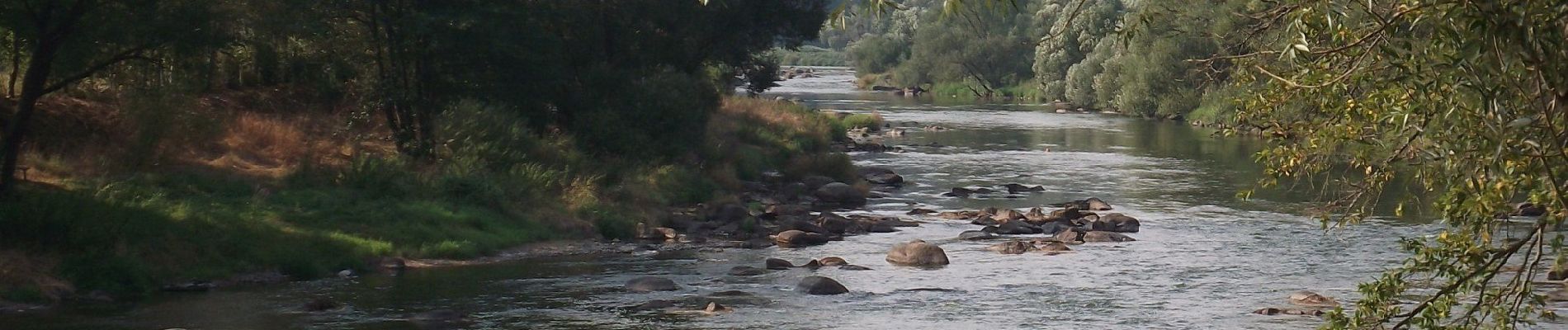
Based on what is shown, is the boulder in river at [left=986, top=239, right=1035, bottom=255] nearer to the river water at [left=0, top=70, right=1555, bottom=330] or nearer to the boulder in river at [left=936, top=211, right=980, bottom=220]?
the river water at [left=0, top=70, right=1555, bottom=330]

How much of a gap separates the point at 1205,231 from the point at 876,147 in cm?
2530

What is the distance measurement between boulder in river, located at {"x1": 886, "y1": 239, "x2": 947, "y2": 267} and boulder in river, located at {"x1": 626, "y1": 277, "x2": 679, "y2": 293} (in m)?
4.61

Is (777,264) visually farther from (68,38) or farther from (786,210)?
(68,38)

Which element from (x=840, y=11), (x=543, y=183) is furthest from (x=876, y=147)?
(x=840, y=11)

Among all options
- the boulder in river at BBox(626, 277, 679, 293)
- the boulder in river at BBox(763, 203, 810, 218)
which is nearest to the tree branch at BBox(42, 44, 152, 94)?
the boulder in river at BBox(626, 277, 679, 293)

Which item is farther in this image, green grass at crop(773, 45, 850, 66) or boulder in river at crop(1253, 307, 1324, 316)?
green grass at crop(773, 45, 850, 66)

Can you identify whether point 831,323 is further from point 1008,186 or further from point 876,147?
point 876,147

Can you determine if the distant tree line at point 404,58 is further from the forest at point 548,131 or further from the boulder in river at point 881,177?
the boulder in river at point 881,177

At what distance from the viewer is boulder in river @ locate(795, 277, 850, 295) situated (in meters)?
23.3

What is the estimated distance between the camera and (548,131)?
3812 centimetres

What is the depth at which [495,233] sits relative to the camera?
95.2ft

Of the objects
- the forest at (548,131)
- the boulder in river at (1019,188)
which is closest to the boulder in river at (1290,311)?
the forest at (548,131)

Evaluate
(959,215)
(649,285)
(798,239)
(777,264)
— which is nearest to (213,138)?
(649,285)

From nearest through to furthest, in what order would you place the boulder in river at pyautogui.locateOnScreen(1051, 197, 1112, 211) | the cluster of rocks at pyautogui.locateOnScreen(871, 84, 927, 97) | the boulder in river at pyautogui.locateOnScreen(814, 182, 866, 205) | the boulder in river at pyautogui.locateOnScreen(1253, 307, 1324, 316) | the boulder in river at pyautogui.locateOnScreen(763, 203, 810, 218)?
the boulder in river at pyautogui.locateOnScreen(1253, 307, 1324, 316) < the boulder in river at pyautogui.locateOnScreen(763, 203, 810, 218) < the boulder in river at pyautogui.locateOnScreen(1051, 197, 1112, 211) < the boulder in river at pyautogui.locateOnScreen(814, 182, 866, 205) < the cluster of rocks at pyautogui.locateOnScreen(871, 84, 927, 97)
